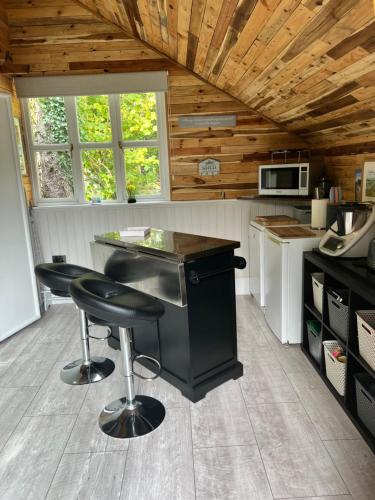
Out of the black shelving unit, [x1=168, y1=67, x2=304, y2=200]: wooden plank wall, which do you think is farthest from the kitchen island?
[x1=168, y1=67, x2=304, y2=200]: wooden plank wall

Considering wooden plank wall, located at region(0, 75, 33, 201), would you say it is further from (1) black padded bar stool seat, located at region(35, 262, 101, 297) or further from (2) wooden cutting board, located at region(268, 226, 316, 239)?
(2) wooden cutting board, located at region(268, 226, 316, 239)

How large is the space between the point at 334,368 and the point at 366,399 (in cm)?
35

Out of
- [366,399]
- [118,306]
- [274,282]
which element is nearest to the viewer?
[118,306]

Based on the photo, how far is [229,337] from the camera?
2348 mm

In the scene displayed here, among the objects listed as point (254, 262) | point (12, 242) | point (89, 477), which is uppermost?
point (12, 242)

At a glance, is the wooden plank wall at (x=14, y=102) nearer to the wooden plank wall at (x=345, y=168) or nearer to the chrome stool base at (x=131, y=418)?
the chrome stool base at (x=131, y=418)

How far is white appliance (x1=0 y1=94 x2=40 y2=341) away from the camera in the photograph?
3180 millimetres

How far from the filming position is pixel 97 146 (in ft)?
13.0

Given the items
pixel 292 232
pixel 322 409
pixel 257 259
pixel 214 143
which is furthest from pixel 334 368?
pixel 214 143

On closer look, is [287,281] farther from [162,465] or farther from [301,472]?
[162,465]

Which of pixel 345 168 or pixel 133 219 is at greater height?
pixel 345 168

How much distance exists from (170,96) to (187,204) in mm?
1152

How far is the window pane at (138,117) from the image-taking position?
153 inches

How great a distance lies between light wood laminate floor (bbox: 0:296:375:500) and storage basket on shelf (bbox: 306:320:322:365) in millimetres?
120
